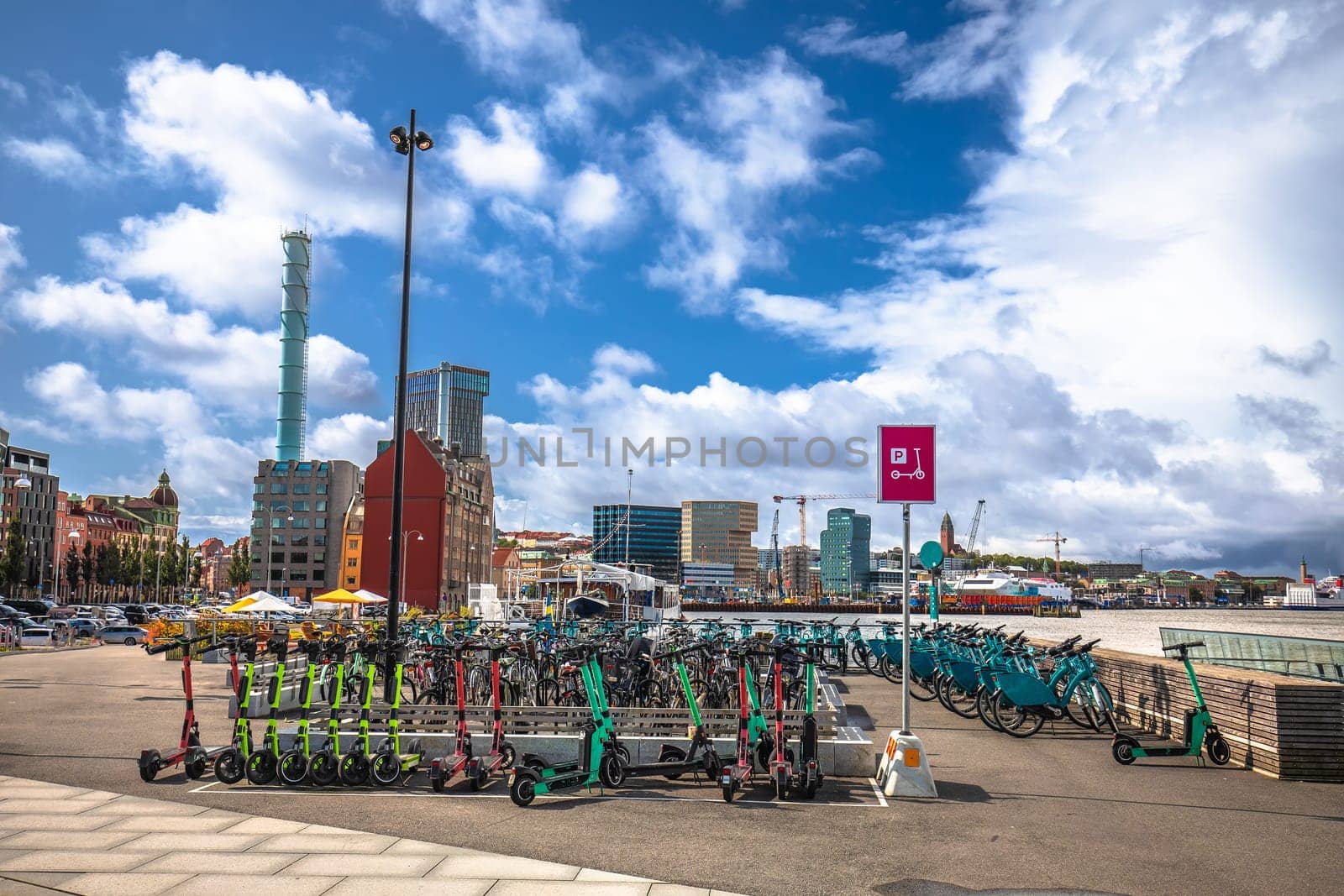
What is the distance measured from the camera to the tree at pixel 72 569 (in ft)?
369

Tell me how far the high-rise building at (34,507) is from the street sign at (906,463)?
127617mm

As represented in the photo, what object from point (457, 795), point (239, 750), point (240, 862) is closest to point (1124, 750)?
point (457, 795)

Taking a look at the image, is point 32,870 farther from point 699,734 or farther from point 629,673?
point 629,673

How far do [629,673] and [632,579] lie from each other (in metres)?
43.8

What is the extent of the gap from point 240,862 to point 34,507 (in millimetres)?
133843

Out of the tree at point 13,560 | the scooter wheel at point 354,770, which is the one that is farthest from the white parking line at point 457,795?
the tree at point 13,560

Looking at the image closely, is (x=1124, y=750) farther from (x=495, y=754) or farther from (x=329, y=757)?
(x=329, y=757)

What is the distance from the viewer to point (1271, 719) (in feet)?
32.6

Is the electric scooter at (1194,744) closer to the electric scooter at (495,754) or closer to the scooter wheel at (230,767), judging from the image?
the electric scooter at (495,754)

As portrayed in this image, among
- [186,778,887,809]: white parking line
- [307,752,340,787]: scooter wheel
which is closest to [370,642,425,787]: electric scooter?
[186,778,887,809]: white parking line

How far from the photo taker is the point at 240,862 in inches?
265

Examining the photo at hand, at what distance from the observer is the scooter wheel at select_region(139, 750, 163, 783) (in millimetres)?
9352

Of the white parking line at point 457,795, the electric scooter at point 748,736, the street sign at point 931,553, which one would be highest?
the street sign at point 931,553

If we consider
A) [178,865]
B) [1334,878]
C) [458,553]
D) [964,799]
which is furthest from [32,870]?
[458,553]
